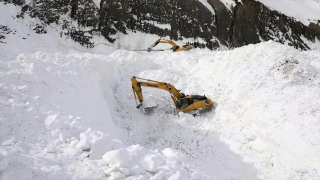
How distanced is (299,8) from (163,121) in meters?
26.7

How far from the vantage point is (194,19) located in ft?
97.2

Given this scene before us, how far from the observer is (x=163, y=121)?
1338 cm

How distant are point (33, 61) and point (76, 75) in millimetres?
2285

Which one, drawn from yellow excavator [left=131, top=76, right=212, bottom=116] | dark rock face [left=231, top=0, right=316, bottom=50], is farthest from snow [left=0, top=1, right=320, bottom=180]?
dark rock face [left=231, top=0, right=316, bottom=50]

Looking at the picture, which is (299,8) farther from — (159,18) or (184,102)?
(184,102)

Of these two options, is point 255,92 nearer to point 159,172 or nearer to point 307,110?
point 307,110

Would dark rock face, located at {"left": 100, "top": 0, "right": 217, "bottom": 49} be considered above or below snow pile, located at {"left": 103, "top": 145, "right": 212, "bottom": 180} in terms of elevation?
above

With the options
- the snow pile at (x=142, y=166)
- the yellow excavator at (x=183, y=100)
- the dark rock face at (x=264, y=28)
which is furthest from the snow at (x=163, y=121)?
the dark rock face at (x=264, y=28)

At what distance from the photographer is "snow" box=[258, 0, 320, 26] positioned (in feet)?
98.2

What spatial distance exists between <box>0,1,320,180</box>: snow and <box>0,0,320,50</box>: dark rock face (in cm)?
1125

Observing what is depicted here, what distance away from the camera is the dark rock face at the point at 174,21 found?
1098 inches

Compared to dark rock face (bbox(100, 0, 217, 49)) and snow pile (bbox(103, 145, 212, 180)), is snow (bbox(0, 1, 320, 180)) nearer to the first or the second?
snow pile (bbox(103, 145, 212, 180))

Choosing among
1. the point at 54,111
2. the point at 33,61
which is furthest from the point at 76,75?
the point at 54,111

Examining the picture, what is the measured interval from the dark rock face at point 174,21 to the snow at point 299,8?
3.85 ft
